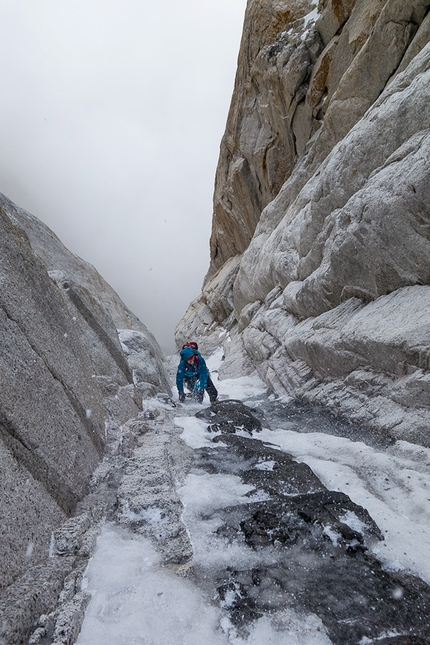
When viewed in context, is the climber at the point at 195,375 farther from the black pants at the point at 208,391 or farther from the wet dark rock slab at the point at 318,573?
the wet dark rock slab at the point at 318,573

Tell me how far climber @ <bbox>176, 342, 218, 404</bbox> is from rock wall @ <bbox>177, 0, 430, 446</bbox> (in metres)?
2.68

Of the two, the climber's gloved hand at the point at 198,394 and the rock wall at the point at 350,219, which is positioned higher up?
the rock wall at the point at 350,219

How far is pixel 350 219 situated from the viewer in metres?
9.58

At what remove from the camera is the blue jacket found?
12814mm

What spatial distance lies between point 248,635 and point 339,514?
6.07ft

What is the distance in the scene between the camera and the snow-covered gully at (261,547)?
2.66 metres

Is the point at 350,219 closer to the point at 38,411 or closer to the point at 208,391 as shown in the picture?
the point at 208,391

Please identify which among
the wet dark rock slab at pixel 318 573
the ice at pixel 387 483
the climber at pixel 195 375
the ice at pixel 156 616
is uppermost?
the climber at pixel 195 375

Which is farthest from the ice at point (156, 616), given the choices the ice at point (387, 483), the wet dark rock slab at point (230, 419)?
the wet dark rock slab at point (230, 419)

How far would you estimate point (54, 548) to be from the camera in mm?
3514

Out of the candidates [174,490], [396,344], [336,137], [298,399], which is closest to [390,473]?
[396,344]

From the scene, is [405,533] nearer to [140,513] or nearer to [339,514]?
[339,514]

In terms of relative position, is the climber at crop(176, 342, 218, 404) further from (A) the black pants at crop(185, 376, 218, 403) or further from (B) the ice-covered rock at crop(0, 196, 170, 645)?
(B) the ice-covered rock at crop(0, 196, 170, 645)

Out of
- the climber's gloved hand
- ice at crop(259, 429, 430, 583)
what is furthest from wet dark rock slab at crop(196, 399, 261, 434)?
the climber's gloved hand
